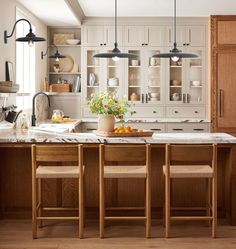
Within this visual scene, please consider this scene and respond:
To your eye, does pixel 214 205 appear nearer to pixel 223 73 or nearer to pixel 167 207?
pixel 167 207

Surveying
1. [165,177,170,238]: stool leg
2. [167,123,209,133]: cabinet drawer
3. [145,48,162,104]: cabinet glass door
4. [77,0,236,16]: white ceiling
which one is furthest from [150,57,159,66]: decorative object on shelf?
[165,177,170,238]: stool leg

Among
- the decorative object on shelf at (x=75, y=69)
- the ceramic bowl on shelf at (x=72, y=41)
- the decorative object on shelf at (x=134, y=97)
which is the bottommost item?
the decorative object on shelf at (x=134, y=97)

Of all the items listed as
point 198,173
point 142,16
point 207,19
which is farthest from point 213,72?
point 198,173

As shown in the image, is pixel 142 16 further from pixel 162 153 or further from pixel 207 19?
pixel 162 153

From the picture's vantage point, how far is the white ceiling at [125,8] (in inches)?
261

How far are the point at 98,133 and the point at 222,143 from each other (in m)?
1.13

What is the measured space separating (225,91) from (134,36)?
1.62 metres

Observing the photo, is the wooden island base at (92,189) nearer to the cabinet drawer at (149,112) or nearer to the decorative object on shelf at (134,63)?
the cabinet drawer at (149,112)

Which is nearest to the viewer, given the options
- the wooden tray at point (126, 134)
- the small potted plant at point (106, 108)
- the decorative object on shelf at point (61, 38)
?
the wooden tray at point (126, 134)

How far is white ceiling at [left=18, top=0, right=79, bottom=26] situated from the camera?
6.30m

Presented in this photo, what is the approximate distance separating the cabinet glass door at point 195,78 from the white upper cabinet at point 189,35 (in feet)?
0.40

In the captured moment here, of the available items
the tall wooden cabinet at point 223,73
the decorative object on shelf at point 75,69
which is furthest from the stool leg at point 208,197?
the decorative object on shelf at point 75,69

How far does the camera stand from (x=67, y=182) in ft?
15.9

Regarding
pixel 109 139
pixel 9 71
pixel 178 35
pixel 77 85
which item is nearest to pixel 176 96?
pixel 178 35
